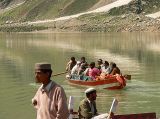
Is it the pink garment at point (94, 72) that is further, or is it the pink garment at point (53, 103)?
the pink garment at point (94, 72)

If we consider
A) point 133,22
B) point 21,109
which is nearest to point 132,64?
point 21,109

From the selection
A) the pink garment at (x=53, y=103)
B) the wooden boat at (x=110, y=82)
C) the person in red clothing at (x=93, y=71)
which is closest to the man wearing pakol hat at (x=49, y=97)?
the pink garment at (x=53, y=103)

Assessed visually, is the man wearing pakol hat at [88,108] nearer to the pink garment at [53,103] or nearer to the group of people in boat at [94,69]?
the pink garment at [53,103]

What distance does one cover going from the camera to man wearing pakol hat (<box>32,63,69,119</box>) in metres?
10.4

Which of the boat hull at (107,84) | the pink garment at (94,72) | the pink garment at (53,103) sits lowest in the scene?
the boat hull at (107,84)

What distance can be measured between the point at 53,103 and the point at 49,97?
0.15m

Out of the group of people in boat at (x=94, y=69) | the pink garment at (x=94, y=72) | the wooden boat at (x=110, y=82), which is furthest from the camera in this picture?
the pink garment at (x=94, y=72)

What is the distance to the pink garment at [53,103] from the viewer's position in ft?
33.9

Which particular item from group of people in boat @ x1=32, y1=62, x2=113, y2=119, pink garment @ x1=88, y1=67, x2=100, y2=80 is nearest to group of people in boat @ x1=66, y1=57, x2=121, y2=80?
pink garment @ x1=88, y1=67, x2=100, y2=80

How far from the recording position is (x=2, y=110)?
2773 cm

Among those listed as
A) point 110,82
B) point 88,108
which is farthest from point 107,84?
point 88,108

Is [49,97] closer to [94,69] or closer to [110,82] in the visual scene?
[110,82]

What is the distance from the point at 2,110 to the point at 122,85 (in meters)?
9.11

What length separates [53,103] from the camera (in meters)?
10.4
